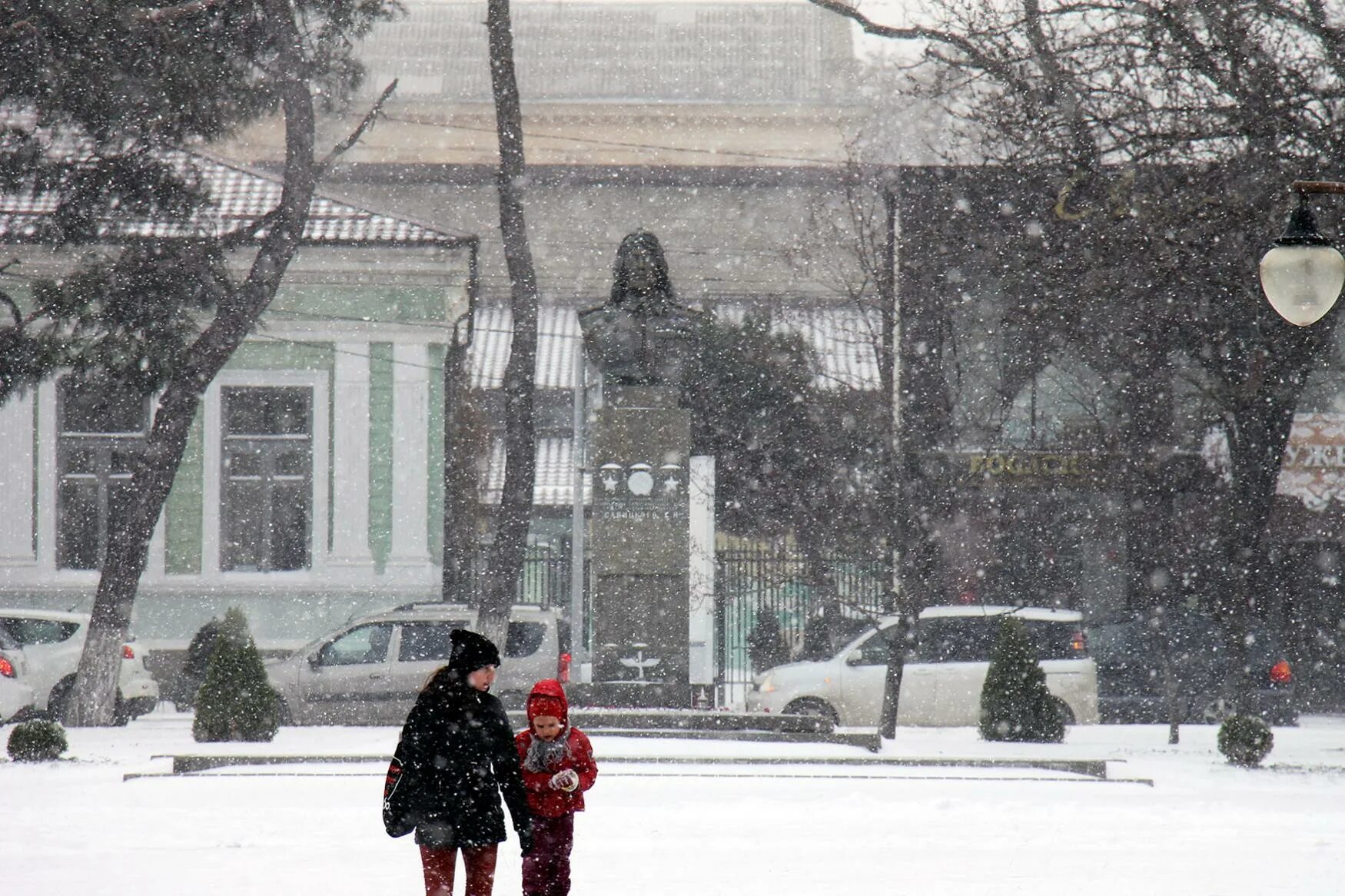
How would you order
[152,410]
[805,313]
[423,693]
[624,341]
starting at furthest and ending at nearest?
[805,313]
[152,410]
[624,341]
[423,693]

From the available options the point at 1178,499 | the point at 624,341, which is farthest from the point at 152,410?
the point at 1178,499

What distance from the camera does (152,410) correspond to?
91.7 ft

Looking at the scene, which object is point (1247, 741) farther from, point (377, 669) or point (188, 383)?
point (188, 383)

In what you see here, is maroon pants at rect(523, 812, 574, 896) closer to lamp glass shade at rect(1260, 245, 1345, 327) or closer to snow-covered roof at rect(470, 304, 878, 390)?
lamp glass shade at rect(1260, 245, 1345, 327)

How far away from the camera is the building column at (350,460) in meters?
28.0

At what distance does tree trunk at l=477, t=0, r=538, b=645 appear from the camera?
2381cm

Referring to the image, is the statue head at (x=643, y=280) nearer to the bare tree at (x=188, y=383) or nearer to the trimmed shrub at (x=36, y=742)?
the bare tree at (x=188, y=383)

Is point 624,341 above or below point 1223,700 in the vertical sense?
above

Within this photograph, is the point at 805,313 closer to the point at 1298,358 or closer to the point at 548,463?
the point at 548,463

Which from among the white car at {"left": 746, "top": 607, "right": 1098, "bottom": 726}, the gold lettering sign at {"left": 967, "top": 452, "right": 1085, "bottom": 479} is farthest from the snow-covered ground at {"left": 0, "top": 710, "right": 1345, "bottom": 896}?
the gold lettering sign at {"left": 967, "top": 452, "right": 1085, "bottom": 479}

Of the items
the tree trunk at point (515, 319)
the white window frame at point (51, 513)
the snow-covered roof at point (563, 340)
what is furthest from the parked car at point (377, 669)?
the snow-covered roof at point (563, 340)

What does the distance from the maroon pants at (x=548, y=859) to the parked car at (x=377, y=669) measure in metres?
13.5

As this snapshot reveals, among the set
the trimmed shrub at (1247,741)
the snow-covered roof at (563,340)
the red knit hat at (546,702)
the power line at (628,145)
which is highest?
the power line at (628,145)

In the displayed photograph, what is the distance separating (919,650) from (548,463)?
1439 centimetres
